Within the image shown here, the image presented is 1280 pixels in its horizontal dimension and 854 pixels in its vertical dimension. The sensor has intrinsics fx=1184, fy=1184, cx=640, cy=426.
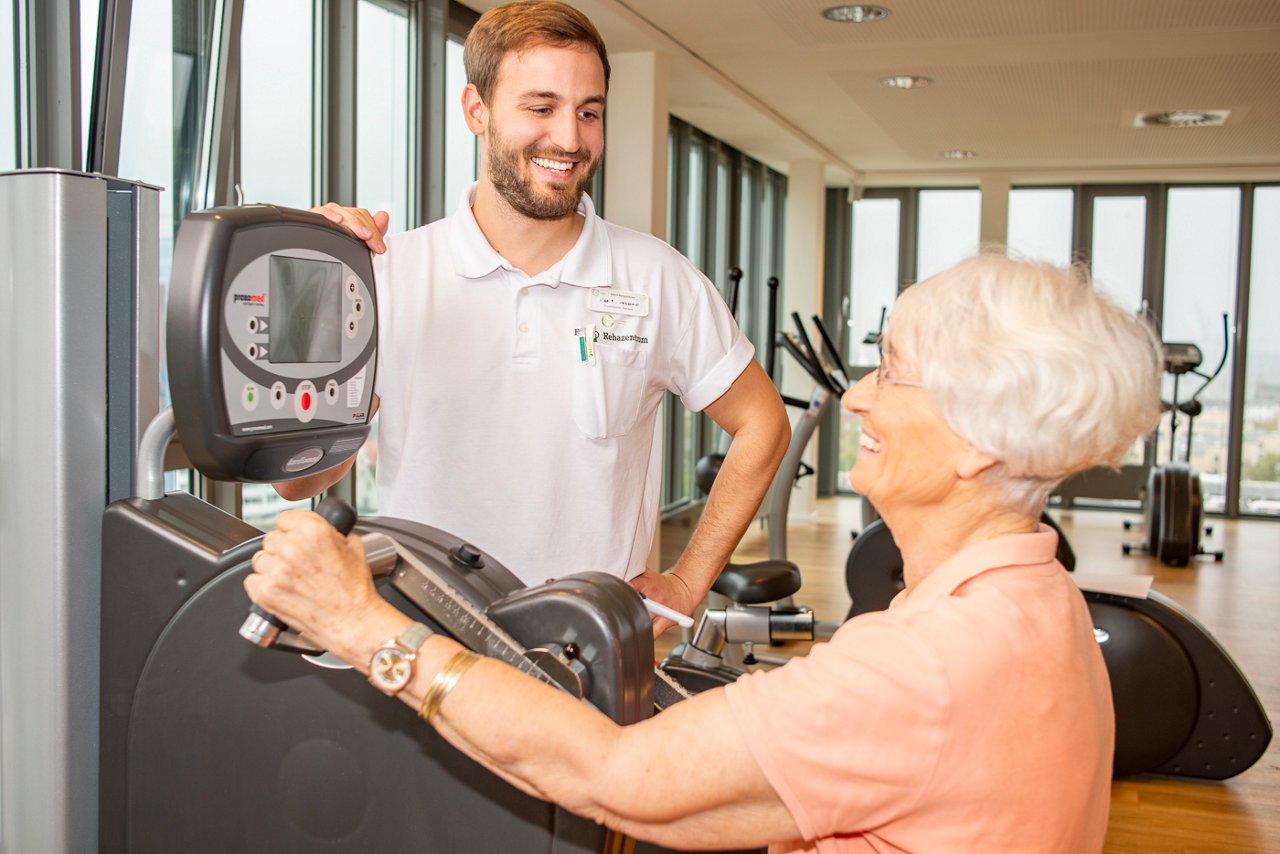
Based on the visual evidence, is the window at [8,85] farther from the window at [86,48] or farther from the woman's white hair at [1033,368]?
the woman's white hair at [1033,368]

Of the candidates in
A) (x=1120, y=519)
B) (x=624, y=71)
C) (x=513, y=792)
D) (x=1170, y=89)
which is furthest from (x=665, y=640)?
(x=1120, y=519)

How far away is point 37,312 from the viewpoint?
3.70ft

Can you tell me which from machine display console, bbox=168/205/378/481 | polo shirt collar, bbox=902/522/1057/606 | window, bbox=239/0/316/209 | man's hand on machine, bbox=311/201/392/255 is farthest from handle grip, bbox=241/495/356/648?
window, bbox=239/0/316/209

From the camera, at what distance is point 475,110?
1706 mm

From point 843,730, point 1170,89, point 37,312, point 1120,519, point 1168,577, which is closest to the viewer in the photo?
point 843,730

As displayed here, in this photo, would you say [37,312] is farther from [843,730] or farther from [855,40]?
[855,40]

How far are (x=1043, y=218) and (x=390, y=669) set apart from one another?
29.2 ft

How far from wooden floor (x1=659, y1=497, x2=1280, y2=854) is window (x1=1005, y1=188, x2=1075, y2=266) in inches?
80.4

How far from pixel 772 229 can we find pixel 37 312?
777cm

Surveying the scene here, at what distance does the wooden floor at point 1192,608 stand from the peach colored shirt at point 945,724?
243 cm

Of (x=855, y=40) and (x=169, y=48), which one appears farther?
(x=855, y=40)

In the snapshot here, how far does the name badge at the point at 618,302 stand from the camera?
1.70m

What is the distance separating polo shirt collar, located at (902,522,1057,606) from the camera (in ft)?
3.32

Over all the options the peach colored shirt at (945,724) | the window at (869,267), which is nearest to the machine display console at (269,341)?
the peach colored shirt at (945,724)
